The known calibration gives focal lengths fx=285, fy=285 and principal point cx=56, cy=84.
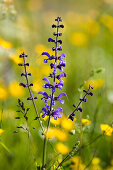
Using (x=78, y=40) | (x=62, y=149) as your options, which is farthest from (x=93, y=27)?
(x=62, y=149)

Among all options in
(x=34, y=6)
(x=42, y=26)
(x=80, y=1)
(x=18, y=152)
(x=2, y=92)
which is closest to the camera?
(x=18, y=152)

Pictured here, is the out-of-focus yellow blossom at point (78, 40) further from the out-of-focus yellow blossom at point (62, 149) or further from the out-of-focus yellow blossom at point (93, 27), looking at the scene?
the out-of-focus yellow blossom at point (62, 149)

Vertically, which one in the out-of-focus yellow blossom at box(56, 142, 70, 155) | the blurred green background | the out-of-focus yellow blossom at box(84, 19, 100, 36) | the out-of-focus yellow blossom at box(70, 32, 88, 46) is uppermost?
the out-of-focus yellow blossom at box(84, 19, 100, 36)

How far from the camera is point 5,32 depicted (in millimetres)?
3293

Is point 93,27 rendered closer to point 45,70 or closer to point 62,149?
point 45,70

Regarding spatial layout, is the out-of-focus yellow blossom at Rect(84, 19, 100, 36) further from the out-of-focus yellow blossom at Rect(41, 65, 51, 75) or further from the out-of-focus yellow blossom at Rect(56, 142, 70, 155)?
the out-of-focus yellow blossom at Rect(56, 142, 70, 155)

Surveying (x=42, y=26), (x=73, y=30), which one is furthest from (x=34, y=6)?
(x=73, y=30)

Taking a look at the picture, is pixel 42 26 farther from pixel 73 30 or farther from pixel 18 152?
pixel 18 152

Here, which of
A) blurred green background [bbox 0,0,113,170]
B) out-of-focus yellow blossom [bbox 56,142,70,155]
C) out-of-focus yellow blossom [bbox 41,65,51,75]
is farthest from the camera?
out-of-focus yellow blossom [bbox 41,65,51,75]

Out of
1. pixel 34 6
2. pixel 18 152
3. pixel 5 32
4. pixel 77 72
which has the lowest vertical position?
pixel 18 152

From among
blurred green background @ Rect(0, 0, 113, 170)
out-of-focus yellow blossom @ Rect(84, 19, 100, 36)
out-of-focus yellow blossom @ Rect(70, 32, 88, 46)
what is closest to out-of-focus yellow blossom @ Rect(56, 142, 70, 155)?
blurred green background @ Rect(0, 0, 113, 170)

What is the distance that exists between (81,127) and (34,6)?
426 cm

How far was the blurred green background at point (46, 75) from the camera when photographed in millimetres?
2221

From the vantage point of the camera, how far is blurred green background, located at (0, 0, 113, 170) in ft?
7.29
